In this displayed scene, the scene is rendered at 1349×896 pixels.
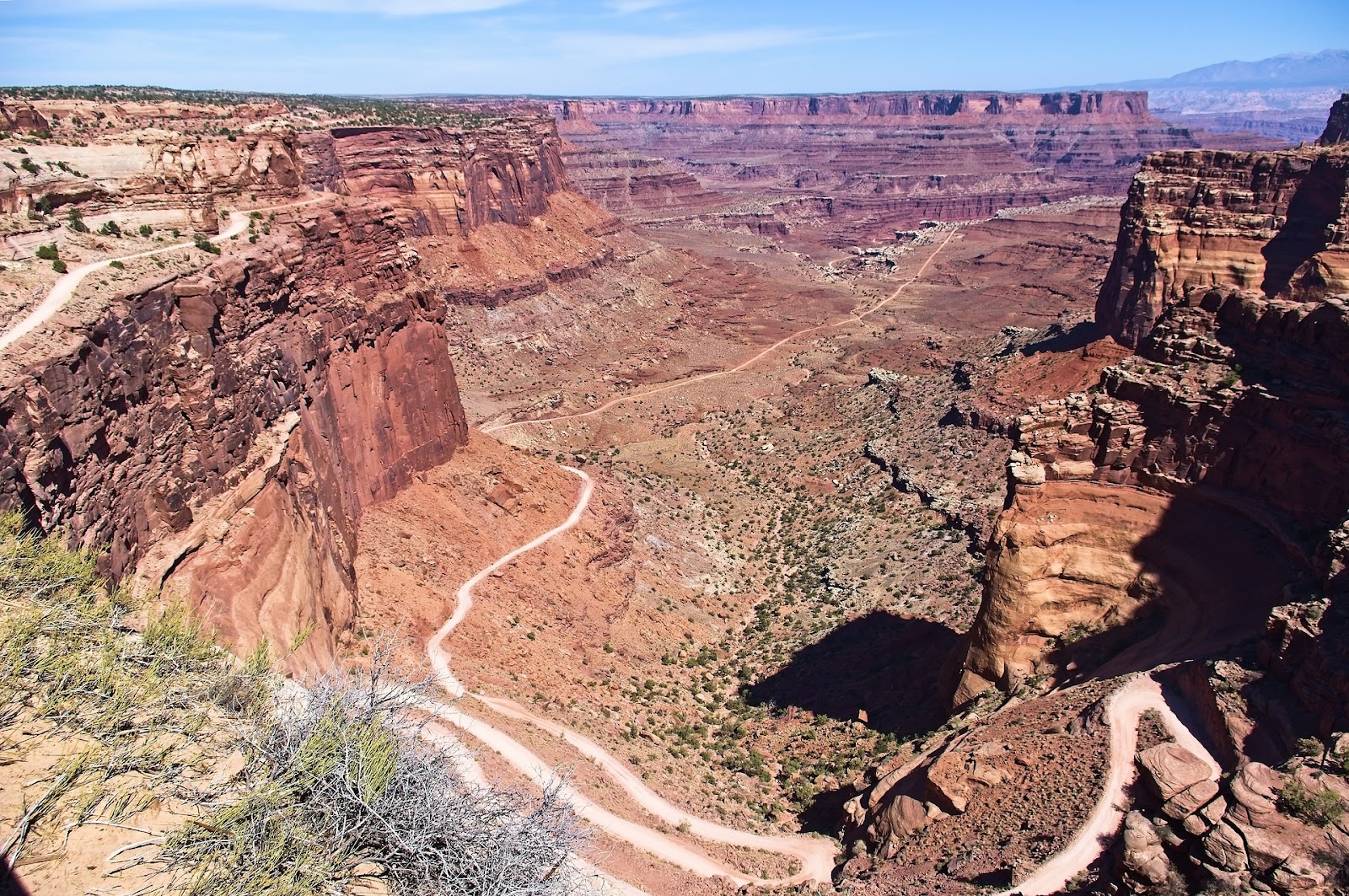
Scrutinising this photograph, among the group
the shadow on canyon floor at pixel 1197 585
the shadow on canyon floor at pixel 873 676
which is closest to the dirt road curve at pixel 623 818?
the shadow on canyon floor at pixel 873 676

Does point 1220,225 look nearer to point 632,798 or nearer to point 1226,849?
point 632,798

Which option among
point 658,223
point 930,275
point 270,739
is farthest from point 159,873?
point 658,223

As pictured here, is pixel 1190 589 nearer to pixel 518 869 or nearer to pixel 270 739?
pixel 518 869

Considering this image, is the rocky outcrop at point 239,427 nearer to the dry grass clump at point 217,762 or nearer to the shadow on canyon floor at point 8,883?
the dry grass clump at point 217,762

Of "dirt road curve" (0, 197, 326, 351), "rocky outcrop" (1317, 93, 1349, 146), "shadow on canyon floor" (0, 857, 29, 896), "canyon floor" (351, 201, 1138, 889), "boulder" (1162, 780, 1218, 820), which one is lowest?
"canyon floor" (351, 201, 1138, 889)

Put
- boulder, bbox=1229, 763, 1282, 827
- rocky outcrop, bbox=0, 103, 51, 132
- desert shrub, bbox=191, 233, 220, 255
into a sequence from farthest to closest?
1. rocky outcrop, bbox=0, 103, 51, 132
2. desert shrub, bbox=191, 233, 220, 255
3. boulder, bbox=1229, 763, 1282, 827

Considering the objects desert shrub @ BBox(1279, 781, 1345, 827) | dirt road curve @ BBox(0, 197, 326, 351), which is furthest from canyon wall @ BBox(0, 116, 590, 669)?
desert shrub @ BBox(1279, 781, 1345, 827)

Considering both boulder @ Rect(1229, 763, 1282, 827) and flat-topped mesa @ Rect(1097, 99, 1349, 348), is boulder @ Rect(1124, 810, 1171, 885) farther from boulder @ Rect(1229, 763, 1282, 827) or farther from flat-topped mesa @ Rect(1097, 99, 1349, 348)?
flat-topped mesa @ Rect(1097, 99, 1349, 348)
